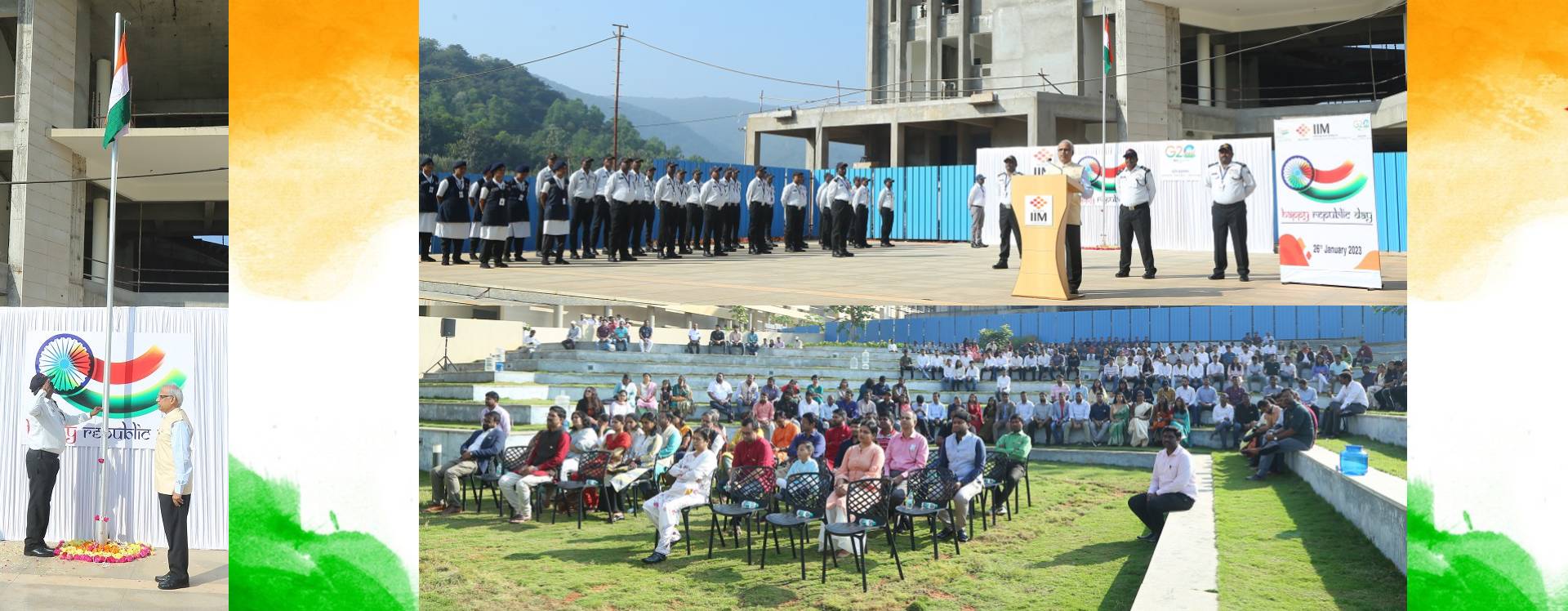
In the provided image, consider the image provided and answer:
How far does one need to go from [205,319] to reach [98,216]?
11.9 meters

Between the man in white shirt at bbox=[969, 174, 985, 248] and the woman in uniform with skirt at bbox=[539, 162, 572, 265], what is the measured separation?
6.21 meters

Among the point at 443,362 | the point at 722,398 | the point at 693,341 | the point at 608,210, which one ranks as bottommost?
the point at 722,398

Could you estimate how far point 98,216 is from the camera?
16.4 meters

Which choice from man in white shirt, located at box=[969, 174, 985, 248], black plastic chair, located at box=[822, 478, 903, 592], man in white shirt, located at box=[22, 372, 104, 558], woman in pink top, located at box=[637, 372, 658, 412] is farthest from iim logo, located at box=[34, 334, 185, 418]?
man in white shirt, located at box=[969, 174, 985, 248]

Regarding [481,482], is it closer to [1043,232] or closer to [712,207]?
[1043,232]

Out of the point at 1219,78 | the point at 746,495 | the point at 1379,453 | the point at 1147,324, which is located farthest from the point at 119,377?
the point at 1219,78

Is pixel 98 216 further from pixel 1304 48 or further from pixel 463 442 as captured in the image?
pixel 1304 48

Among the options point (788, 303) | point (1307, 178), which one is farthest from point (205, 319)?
point (1307, 178)

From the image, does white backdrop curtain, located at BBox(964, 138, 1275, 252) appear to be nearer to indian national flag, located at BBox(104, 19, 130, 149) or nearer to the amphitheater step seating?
the amphitheater step seating

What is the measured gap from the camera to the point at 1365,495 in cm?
502

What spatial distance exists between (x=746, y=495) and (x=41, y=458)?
3.88 meters

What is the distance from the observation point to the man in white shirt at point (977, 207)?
47.2ft

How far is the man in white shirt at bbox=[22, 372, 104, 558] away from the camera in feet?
20.8

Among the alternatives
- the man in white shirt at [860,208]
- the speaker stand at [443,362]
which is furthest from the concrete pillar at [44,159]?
the speaker stand at [443,362]
